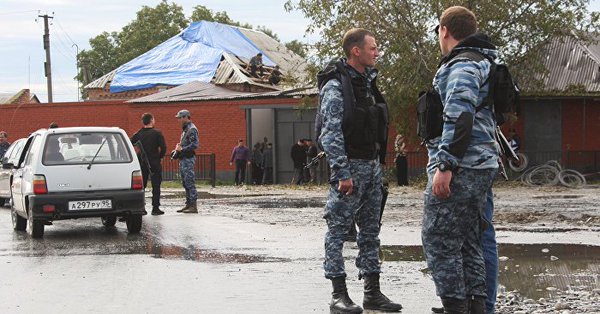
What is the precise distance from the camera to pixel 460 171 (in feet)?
21.1

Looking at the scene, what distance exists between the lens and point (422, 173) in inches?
1350

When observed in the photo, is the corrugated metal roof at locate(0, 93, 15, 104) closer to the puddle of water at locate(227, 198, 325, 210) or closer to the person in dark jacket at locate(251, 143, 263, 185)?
the person in dark jacket at locate(251, 143, 263, 185)

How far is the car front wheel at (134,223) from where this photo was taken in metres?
14.7

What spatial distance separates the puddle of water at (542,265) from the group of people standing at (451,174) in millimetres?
1593

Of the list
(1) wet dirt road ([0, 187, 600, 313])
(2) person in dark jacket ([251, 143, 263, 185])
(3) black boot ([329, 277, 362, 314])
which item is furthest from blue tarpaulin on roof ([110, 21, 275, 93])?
(3) black boot ([329, 277, 362, 314])

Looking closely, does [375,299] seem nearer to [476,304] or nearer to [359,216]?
[359,216]

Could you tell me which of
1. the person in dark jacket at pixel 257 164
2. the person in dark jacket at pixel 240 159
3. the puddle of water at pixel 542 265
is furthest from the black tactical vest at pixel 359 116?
the person in dark jacket at pixel 257 164

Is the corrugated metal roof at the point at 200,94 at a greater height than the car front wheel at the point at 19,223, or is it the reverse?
the corrugated metal roof at the point at 200,94

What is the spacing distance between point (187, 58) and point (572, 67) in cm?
1963

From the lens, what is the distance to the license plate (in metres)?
14.1

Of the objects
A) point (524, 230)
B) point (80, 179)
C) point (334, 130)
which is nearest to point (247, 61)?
point (80, 179)

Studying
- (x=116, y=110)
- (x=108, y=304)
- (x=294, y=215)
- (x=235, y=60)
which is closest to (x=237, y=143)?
(x=116, y=110)

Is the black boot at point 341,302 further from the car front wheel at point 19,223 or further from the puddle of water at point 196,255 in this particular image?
the car front wheel at point 19,223

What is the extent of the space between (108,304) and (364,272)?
2039 millimetres
